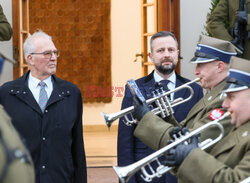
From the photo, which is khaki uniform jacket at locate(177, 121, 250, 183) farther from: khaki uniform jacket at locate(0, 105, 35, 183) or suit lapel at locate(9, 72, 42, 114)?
suit lapel at locate(9, 72, 42, 114)

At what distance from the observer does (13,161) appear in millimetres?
1068

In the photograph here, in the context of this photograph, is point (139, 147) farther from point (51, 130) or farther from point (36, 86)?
point (36, 86)

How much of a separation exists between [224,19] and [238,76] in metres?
2.85

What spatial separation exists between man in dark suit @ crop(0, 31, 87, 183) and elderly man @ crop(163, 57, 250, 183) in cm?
118

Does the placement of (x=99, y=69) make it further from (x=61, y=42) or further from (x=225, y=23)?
(x=225, y=23)

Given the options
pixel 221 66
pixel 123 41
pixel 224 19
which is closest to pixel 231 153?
pixel 221 66

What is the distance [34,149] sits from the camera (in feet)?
9.41

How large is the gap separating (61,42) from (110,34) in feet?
2.92

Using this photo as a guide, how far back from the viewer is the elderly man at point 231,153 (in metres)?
1.80

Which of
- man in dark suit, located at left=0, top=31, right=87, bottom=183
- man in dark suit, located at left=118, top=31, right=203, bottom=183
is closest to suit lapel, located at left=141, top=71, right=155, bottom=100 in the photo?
man in dark suit, located at left=118, top=31, right=203, bottom=183

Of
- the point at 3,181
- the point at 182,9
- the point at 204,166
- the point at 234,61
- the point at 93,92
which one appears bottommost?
the point at 93,92

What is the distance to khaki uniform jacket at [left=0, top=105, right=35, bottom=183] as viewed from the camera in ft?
3.43

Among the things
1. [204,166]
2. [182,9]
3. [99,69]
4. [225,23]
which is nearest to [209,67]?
[204,166]

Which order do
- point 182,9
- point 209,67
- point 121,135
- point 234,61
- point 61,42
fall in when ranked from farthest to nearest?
1. point 61,42
2. point 182,9
3. point 121,135
4. point 209,67
5. point 234,61
